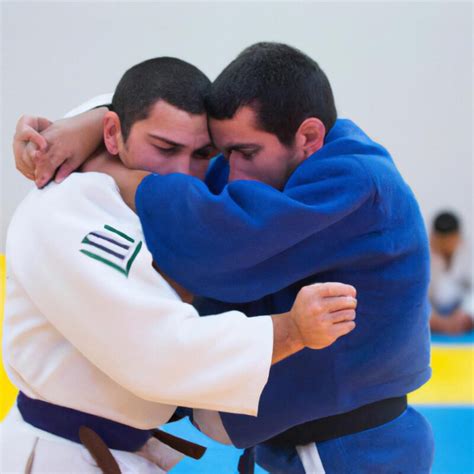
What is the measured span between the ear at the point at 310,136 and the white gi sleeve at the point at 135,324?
0.60 m

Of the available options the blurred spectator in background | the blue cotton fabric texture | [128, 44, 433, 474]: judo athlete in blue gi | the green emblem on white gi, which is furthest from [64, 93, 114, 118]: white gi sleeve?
the blurred spectator in background

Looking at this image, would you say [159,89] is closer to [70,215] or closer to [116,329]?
[70,215]

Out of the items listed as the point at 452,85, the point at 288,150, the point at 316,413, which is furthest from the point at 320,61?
the point at 316,413

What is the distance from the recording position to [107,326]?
169cm

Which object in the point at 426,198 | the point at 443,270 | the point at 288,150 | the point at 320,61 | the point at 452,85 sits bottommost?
the point at 443,270

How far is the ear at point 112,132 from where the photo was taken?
6.97 feet

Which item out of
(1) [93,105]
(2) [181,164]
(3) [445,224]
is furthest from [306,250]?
(3) [445,224]

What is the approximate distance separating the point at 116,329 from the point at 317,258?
0.56 metres

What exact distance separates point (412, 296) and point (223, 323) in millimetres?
629

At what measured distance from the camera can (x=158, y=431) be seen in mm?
2162

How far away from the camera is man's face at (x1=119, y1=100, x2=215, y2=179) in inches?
78.7

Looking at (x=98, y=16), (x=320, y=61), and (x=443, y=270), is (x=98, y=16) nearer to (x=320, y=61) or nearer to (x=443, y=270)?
(x=320, y=61)

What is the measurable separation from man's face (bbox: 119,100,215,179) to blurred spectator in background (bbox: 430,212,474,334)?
4.76 meters

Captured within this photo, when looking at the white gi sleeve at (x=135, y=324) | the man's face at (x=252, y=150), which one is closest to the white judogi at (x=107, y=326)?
the white gi sleeve at (x=135, y=324)
